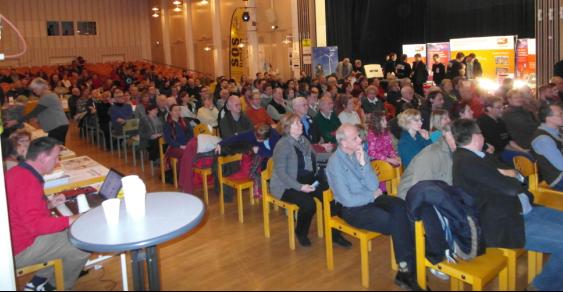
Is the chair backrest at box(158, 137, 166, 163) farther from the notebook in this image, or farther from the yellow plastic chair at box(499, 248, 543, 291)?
the yellow plastic chair at box(499, 248, 543, 291)

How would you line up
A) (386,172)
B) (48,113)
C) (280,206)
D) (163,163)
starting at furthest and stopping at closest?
(163,163) → (48,113) → (280,206) → (386,172)

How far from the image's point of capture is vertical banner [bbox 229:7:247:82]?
1655 centimetres

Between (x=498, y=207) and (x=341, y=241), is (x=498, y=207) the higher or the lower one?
the higher one

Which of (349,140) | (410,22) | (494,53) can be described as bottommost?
(349,140)

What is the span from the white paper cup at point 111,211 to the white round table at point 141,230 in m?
0.03

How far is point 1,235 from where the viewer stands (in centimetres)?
241

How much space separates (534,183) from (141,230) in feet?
9.37

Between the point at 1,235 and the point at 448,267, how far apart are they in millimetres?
2286

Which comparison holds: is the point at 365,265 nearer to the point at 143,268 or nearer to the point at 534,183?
the point at 143,268

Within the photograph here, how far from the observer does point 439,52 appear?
14.5m

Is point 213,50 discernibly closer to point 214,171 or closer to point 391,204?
point 214,171

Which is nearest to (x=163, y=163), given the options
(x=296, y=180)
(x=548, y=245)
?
(x=296, y=180)

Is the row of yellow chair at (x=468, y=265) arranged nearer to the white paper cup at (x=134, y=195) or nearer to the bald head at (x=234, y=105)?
the white paper cup at (x=134, y=195)

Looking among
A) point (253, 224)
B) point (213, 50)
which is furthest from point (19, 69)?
point (253, 224)
